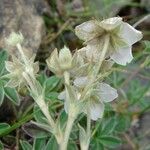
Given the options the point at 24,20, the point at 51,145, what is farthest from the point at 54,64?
the point at 24,20

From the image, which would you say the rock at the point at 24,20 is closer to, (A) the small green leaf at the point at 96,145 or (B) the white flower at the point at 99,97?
(A) the small green leaf at the point at 96,145

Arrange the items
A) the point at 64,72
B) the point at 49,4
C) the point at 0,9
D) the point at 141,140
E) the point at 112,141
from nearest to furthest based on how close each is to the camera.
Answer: the point at 64,72, the point at 112,141, the point at 0,9, the point at 141,140, the point at 49,4

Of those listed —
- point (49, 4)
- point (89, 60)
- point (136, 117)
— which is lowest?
point (136, 117)

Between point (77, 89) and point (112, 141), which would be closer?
point (77, 89)

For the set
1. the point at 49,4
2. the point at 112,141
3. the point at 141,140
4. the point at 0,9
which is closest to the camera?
the point at 112,141

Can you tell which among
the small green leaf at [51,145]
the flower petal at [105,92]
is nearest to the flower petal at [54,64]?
the flower petal at [105,92]

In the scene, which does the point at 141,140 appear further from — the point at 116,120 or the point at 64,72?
the point at 64,72

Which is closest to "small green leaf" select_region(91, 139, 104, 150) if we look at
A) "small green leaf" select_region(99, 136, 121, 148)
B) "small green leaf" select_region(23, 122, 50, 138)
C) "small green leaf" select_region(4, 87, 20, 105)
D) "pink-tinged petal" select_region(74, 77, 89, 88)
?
"small green leaf" select_region(99, 136, 121, 148)

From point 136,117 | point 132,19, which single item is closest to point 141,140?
point 136,117
